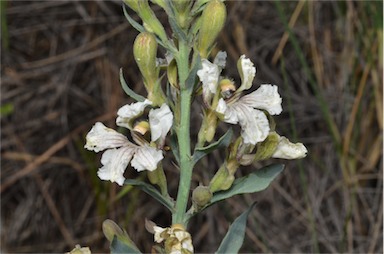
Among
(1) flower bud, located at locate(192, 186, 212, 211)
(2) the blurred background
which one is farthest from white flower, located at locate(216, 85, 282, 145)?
(2) the blurred background

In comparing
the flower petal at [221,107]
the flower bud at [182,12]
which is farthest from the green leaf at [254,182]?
the flower bud at [182,12]

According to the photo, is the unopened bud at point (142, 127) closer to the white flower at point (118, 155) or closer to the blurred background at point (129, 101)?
the white flower at point (118, 155)

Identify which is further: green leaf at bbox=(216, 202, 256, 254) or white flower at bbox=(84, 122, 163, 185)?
green leaf at bbox=(216, 202, 256, 254)

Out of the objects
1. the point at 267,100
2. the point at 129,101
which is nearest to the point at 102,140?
the point at 267,100

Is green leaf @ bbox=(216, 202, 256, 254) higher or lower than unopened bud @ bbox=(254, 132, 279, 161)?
lower

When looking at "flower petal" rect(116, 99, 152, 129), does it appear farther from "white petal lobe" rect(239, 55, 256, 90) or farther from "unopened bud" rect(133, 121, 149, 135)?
"white petal lobe" rect(239, 55, 256, 90)

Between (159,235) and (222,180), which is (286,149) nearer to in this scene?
(222,180)
